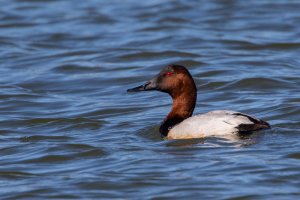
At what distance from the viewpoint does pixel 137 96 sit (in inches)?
555

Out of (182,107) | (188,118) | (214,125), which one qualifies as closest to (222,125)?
(214,125)

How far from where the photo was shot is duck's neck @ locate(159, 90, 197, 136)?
11.2 meters

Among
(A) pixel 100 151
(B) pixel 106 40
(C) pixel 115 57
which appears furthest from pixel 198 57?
(A) pixel 100 151

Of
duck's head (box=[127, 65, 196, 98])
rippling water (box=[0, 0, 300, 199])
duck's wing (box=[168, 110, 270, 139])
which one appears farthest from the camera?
duck's head (box=[127, 65, 196, 98])

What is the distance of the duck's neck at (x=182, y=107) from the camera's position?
36.9ft

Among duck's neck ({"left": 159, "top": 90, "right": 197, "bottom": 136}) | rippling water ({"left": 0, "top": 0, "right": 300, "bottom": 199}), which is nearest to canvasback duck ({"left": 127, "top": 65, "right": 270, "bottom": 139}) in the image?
duck's neck ({"left": 159, "top": 90, "right": 197, "bottom": 136})

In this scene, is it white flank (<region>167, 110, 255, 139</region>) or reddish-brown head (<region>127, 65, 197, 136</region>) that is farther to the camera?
reddish-brown head (<region>127, 65, 197, 136</region>)

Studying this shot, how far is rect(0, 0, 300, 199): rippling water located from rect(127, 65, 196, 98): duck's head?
597 mm

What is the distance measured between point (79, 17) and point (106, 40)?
266 cm

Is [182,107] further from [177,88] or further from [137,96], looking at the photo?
[137,96]

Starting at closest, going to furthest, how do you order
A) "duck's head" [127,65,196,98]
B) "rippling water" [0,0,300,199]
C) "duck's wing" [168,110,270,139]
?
"rippling water" [0,0,300,199] → "duck's wing" [168,110,270,139] → "duck's head" [127,65,196,98]

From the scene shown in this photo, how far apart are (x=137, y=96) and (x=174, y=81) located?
2.92 meters

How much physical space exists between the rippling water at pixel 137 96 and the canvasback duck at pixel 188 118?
0.50 feet

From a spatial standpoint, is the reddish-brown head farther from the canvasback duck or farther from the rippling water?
the rippling water
